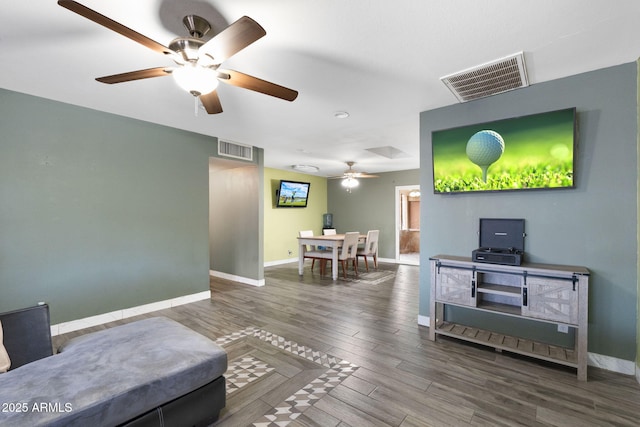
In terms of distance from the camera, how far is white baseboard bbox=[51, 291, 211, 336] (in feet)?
9.95

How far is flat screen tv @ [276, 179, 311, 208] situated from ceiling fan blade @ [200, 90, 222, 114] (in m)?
4.58

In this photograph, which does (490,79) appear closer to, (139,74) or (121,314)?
(139,74)

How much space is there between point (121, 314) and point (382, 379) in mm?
3177

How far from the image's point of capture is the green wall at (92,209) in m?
2.78

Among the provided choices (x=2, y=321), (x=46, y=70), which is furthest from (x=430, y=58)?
(x=2, y=321)

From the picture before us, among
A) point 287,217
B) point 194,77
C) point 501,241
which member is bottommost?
point 501,241

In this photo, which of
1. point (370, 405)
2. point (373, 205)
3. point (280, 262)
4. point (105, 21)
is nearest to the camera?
point (105, 21)

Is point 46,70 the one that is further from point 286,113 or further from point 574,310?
point 574,310

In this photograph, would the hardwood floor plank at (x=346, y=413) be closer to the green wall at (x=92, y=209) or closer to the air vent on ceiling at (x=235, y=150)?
the green wall at (x=92, y=209)

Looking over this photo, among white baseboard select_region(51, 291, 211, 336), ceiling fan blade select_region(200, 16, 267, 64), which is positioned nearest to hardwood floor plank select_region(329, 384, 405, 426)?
ceiling fan blade select_region(200, 16, 267, 64)

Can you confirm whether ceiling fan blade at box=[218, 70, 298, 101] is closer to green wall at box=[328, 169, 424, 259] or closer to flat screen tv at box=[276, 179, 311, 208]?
flat screen tv at box=[276, 179, 311, 208]

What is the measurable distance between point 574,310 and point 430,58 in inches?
88.3

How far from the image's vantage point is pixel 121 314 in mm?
3424

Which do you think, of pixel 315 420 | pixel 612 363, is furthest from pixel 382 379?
pixel 612 363
